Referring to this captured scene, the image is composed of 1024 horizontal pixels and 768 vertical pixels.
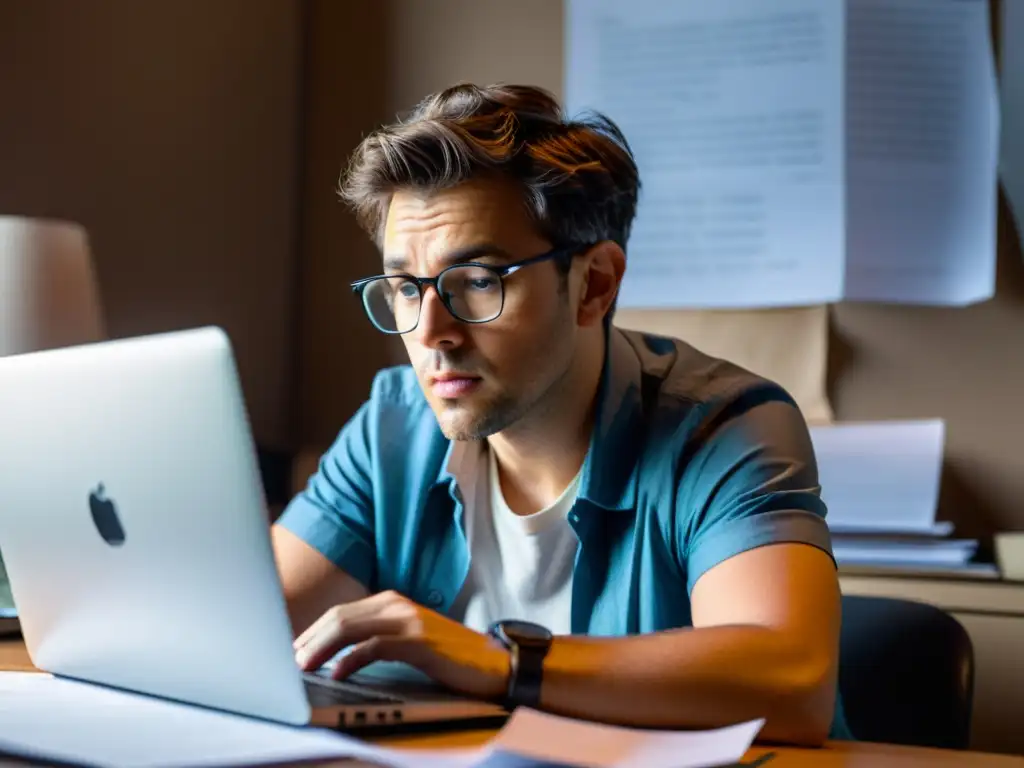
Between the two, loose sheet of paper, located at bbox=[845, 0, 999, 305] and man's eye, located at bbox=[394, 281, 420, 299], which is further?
loose sheet of paper, located at bbox=[845, 0, 999, 305]

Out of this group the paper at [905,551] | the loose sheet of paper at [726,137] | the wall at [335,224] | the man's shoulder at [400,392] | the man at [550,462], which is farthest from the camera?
the wall at [335,224]

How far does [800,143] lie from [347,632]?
1198mm

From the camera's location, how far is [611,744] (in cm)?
75

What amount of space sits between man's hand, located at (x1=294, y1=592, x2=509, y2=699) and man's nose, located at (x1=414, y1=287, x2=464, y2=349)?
335 millimetres

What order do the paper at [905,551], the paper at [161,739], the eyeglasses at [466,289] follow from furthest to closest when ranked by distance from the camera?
1. the paper at [905,551]
2. the eyeglasses at [466,289]
3. the paper at [161,739]

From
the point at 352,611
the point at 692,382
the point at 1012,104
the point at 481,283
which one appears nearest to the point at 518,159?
the point at 481,283

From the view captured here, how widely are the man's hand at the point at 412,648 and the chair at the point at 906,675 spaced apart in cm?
47

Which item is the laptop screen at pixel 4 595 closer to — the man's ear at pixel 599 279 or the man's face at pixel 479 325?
the man's face at pixel 479 325

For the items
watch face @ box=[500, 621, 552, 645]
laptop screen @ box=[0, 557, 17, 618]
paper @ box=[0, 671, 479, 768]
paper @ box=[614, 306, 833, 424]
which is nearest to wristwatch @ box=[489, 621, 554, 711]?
watch face @ box=[500, 621, 552, 645]

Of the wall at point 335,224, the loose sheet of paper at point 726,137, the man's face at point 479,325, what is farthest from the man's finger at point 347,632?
the wall at point 335,224

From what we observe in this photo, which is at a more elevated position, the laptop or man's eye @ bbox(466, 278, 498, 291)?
man's eye @ bbox(466, 278, 498, 291)

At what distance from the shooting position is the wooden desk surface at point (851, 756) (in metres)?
0.76

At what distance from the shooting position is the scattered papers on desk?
2.20ft

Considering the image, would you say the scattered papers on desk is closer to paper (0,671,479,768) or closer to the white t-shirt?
paper (0,671,479,768)
